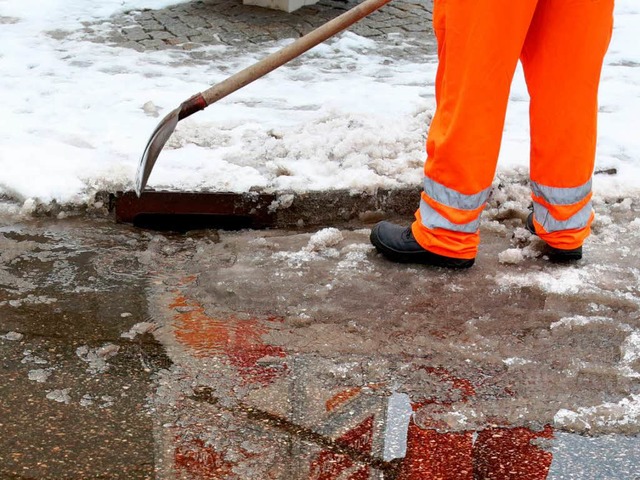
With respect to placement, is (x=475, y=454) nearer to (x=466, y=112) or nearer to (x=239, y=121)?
(x=466, y=112)

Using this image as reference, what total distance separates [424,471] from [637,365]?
759mm

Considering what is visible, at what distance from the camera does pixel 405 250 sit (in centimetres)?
290

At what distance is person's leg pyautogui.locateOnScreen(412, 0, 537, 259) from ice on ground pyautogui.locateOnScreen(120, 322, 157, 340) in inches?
35.6

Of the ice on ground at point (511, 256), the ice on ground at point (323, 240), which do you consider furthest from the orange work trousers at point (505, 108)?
the ice on ground at point (323, 240)

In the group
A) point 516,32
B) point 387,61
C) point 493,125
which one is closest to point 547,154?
point 493,125

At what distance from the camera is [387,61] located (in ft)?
17.0

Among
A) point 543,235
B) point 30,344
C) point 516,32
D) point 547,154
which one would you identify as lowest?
point 30,344

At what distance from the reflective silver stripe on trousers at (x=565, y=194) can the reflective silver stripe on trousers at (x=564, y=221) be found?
52mm

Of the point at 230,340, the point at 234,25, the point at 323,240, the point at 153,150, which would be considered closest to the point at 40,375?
the point at 230,340

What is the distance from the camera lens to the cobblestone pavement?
548cm

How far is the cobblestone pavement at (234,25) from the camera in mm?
5480

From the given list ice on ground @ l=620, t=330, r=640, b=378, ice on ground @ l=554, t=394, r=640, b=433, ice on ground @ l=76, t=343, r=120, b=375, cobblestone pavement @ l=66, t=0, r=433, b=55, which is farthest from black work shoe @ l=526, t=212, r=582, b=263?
cobblestone pavement @ l=66, t=0, r=433, b=55

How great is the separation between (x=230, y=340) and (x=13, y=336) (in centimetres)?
59

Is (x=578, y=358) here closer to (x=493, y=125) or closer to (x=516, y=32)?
(x=493, y=125)
